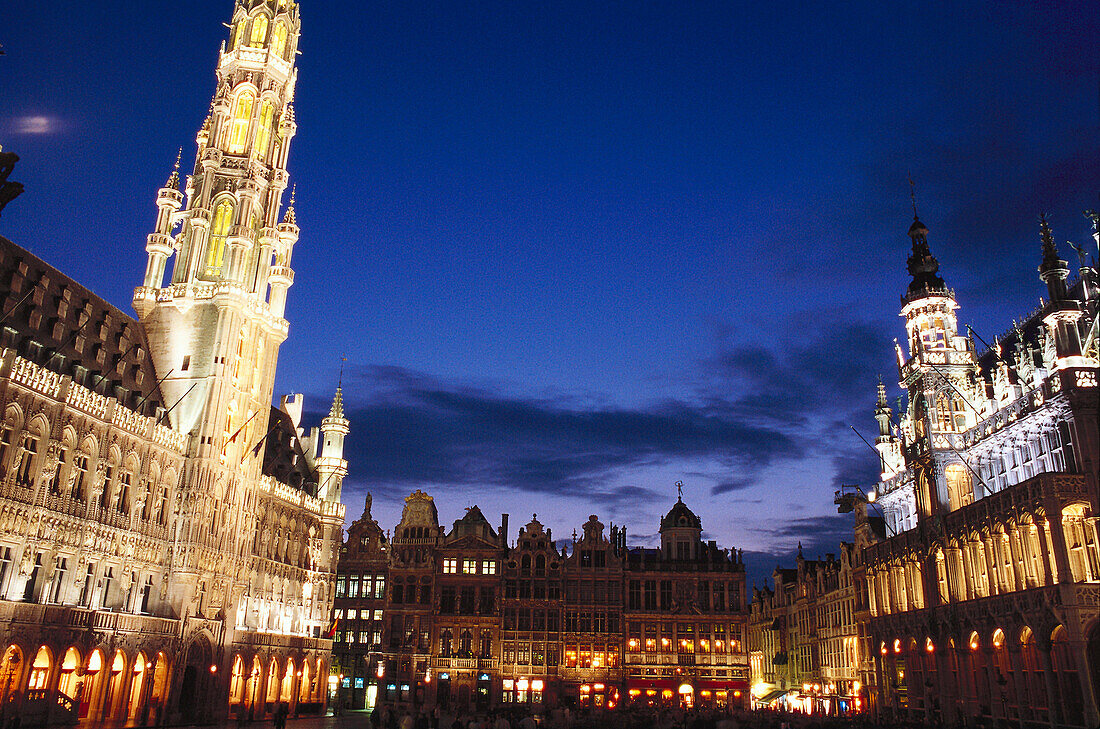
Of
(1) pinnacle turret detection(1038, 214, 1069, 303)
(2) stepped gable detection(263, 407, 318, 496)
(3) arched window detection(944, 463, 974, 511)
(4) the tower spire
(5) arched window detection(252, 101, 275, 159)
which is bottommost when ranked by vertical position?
(3) arched window detection(944, 463, 974, 511)

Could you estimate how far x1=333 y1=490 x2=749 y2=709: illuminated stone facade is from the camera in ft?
236

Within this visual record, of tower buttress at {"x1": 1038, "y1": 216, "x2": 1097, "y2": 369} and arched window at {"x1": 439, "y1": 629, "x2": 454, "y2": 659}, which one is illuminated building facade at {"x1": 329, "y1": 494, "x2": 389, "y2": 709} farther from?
tower buttress at {"x1": 1038, "y1": 216, "x2": 1097, "y2": 369}

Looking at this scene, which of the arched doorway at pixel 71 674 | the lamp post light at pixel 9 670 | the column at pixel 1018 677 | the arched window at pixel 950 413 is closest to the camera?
the lamp post light at pixel 9 670

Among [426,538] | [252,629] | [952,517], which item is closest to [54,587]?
[252,629]

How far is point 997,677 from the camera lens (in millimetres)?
41375

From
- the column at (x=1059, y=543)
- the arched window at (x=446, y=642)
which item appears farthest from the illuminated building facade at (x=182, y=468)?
the column at (x=1059, y=543)

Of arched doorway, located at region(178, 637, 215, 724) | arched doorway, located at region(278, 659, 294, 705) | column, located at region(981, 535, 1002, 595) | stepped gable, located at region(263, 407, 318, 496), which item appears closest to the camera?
column, located at region(981, 535, 1002, 595)

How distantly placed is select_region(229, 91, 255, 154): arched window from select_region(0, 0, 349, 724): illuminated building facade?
0.16m

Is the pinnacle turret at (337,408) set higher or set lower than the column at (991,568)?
higher

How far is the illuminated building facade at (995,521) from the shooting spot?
37062 mm

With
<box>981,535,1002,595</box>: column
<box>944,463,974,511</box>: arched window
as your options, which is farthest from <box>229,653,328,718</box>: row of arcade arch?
<box>944,463,974,511</box>: arched window

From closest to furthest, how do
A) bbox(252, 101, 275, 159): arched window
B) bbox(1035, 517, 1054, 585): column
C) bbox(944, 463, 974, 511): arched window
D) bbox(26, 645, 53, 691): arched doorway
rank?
bbox(26, 645, 53, 691): arched doorway → bbox(1035, 517, 1054, 585): column → bbox(944, 463, 974, 511): arched window → bbox(252, 101, 275, 159): arched window

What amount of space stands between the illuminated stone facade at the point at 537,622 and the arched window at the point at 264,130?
36.3 m

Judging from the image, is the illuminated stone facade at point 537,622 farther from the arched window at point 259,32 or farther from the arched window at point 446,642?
the arched window at point 259,32
